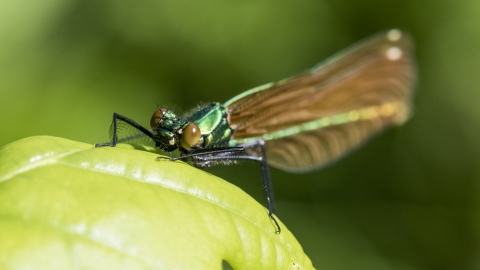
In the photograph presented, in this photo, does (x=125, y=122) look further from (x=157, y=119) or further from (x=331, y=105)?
(x=331, y=105)

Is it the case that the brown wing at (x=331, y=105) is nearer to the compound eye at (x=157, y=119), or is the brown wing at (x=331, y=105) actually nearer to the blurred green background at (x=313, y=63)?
the compound eye at (x=157, y=119)

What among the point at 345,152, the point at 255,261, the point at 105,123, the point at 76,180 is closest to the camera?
the point at 76,180

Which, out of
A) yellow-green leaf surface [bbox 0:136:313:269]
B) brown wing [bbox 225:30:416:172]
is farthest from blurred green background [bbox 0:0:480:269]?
yellow-green leaf surface [bbox 0:136:313:269]

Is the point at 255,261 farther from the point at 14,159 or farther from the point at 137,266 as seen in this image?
the point at 14,159

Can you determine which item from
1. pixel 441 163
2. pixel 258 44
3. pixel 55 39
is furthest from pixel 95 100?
pixel 441 163

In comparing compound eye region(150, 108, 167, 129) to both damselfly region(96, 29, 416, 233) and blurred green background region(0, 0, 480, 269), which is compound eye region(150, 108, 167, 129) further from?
blurred green background region(0, 0, 480, 269)

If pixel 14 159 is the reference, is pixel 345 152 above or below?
above
